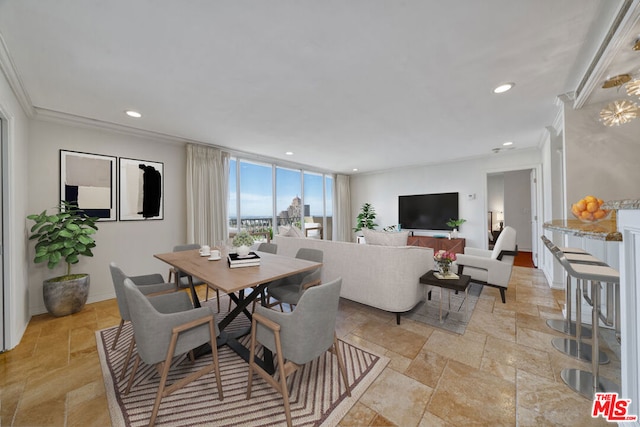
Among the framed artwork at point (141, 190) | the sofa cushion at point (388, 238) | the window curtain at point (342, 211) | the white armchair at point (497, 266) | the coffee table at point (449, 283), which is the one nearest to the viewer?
the coffee table at point (449, 283)

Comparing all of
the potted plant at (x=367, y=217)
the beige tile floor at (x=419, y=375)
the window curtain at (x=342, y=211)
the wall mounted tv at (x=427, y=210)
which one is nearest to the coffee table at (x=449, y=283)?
the beige tile floor at (x=419, y=375)

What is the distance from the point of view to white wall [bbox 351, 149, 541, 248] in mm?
5074

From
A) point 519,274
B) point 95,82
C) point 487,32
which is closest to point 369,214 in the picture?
point 519,274

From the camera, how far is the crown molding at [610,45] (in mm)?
1382

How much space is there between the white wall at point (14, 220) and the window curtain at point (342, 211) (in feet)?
20.0

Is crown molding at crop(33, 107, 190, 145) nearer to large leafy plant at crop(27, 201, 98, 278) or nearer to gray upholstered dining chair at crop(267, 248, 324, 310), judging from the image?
large leafy plant at crop(27, 201, 98, 278)

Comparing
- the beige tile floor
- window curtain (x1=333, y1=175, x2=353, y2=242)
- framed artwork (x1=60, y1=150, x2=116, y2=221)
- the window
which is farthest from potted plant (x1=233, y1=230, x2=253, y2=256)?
window curtain (x1=333, y1=175, x2=353, y2=242)

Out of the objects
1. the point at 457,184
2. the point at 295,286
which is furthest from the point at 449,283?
the point at 457,184

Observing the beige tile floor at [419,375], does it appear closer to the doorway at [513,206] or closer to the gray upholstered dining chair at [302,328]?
the gray upholstered dining chair at [302,328]

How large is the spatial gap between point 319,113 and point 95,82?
87.4 inches

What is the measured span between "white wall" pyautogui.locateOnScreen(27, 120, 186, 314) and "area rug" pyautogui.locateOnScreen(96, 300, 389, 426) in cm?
190

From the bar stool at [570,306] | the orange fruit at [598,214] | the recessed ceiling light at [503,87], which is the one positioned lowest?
the bar stool at [570,306]

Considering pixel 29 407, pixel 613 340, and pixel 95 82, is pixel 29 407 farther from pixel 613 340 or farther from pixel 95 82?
pixel 613 340

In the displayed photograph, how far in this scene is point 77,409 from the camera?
4.85 ft
